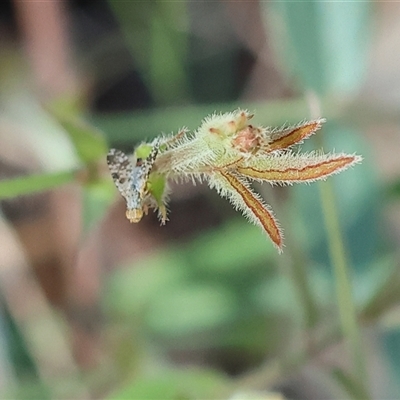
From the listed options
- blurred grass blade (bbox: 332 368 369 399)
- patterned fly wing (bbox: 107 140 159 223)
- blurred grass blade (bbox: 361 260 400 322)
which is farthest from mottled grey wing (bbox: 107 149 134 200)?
blurred grass blade (bbox: 361 260 400 322)

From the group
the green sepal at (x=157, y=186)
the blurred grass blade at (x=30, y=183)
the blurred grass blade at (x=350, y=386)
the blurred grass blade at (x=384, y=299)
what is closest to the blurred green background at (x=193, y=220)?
the blurred grass blade at (x=384, y=299)

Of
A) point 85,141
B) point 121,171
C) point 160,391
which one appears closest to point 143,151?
point 121,171

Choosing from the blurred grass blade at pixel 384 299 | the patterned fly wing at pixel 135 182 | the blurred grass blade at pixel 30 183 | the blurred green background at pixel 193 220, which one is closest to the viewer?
the patterned fly wing at pixel 135 182

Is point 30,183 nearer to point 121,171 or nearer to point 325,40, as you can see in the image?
point 121,171

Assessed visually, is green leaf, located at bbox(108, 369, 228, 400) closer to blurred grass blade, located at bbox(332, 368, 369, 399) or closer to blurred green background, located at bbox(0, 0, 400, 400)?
blurred green background, located at bbox(0, 0, 400, 400)

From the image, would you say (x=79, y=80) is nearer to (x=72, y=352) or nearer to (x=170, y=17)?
(x=170, y=17)

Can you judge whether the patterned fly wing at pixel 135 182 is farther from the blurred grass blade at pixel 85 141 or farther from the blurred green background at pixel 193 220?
the blurred green background at pixel 193 220
